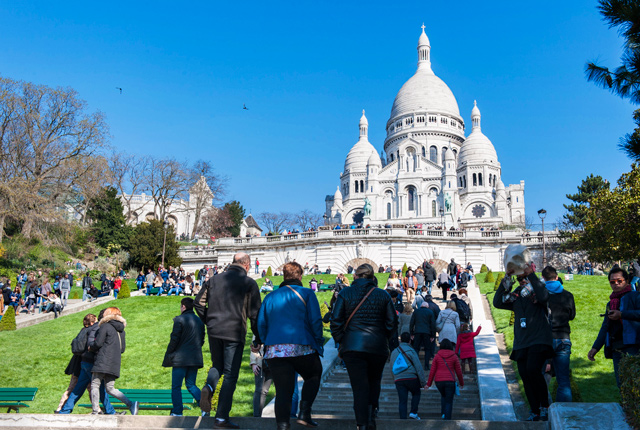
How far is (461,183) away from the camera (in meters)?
78.9

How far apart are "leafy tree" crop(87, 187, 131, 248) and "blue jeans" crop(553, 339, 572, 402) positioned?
40.1 metres

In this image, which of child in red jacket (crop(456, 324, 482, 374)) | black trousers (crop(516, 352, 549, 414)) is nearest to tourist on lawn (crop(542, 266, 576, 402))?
black trousers (crop(516, 352, 549, 414))

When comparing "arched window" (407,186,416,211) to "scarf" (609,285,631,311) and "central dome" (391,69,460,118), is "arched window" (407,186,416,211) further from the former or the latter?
"scarf" (609,285,631,311)

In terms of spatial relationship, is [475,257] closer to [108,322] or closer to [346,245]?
[346,245]

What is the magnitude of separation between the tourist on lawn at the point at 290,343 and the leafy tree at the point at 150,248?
31.8 m

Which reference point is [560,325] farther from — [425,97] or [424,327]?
[425,97]

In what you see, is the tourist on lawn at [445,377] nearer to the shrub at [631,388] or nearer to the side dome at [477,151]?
the shrub at [631,388]

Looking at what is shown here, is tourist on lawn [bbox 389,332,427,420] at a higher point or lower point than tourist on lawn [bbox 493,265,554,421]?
lower

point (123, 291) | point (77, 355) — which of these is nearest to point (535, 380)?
point (77, 355)

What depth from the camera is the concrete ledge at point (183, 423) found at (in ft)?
18.3

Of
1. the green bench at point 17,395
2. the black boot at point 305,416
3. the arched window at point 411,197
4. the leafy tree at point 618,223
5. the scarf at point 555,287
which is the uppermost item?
the arched window at point 411,197

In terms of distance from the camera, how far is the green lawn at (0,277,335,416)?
33.9ft

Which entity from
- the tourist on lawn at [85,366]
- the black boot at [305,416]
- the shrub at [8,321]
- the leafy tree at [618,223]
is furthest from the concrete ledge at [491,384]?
the shrub at [8,321]

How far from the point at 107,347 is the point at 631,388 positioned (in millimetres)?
5789
